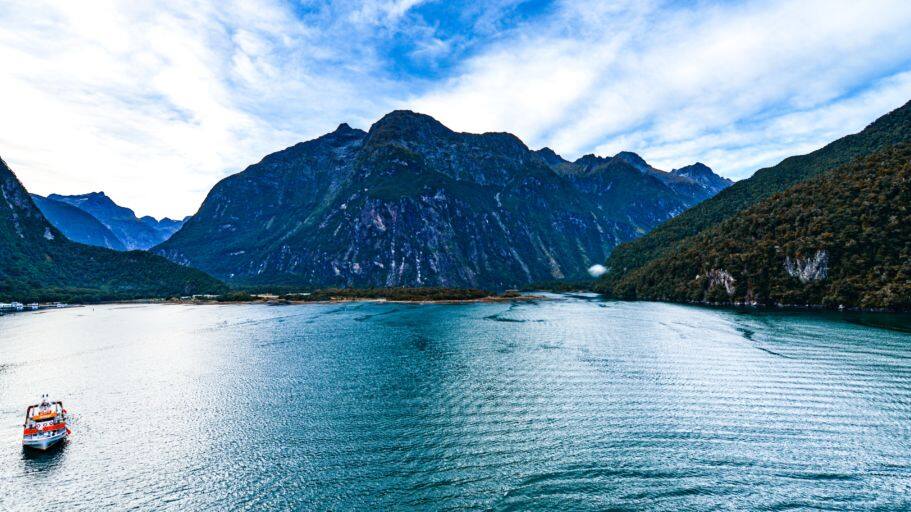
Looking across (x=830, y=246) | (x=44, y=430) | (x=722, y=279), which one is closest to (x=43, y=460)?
(x=44, y=430)

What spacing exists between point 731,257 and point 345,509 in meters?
203

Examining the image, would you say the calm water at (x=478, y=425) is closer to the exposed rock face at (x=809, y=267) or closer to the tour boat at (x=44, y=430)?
the tour boat at (x=44, y=430)

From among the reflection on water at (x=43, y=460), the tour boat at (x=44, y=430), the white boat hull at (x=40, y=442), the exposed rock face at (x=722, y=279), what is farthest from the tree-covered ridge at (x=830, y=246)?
the white boat hull at (x=40, y=442)

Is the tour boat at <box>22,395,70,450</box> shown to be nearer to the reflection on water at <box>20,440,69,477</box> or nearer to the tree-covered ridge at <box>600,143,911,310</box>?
the reflection on water at <box>20,440,69,477</box>

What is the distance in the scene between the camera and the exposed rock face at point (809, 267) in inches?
5969

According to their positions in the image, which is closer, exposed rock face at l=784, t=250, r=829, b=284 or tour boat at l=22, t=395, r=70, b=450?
tour boat at l=22, t=395, r=70, b=450

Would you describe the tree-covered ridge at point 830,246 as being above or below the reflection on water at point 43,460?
above

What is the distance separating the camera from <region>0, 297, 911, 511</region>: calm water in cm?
3544

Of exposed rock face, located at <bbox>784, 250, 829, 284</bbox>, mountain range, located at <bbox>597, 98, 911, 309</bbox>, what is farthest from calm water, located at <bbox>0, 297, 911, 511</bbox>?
exposed rock face, located at <bbox>784, 250, 829, 284</bbox>

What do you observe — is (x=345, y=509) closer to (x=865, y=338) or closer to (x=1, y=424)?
(x=1, y=424)

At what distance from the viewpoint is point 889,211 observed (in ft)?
481

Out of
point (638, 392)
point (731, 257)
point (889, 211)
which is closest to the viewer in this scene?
point (638, 392)

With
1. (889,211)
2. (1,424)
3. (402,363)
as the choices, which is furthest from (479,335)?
(889,211)

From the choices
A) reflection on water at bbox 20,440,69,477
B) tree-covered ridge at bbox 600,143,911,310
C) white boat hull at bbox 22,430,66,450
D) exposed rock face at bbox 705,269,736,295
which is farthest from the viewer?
exposed rock face at bbox 705,269,736,295
